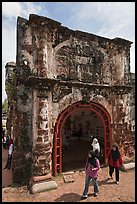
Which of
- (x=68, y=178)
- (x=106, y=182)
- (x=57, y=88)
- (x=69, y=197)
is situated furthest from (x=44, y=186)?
(x=57, y=88)

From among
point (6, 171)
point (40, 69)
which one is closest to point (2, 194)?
point (6, 171)

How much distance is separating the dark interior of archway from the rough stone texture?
5.14ft

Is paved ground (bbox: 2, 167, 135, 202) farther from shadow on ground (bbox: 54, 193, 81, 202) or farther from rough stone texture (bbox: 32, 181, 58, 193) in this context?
rough stone texture (bbox: 32, 181, 58, 193)

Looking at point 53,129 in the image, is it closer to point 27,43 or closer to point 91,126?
point 27,43

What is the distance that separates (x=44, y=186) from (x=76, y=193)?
1.08 metres

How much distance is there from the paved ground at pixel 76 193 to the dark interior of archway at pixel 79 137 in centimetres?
143

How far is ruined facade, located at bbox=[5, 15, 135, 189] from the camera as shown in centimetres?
660

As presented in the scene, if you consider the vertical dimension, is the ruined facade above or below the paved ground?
above

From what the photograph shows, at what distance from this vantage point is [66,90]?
24.1 feet

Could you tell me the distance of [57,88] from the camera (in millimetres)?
7168

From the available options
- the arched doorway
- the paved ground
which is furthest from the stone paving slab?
the arched doorway

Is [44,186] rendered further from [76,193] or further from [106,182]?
[106,182]

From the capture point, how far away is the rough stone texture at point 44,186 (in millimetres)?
5852

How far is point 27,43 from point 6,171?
551cm
